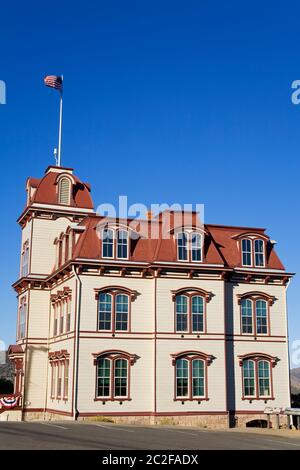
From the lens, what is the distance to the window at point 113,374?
3231 cm

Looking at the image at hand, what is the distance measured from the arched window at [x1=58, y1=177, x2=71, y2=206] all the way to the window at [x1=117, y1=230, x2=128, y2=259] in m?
6.84

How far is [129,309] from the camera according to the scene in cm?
3372

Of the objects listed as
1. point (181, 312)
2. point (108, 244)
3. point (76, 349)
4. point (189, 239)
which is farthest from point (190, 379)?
point (108, 244)

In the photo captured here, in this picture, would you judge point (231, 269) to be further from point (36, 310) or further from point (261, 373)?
point (36, 310)

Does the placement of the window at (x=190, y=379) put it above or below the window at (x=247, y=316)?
below

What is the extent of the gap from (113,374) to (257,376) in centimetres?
866

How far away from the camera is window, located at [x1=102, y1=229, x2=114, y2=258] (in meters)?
34.1

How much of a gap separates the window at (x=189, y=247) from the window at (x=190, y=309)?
1890mm

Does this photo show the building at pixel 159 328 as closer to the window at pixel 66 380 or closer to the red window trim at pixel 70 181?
the window at pixel 66 380

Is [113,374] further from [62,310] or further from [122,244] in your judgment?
[122,244]

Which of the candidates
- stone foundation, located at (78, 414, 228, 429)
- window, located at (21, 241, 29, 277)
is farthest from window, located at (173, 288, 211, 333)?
window, located at (21, 241, 29, 277)

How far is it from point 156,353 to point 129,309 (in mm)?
2844

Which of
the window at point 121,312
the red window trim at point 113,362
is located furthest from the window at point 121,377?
the window at point 121,312

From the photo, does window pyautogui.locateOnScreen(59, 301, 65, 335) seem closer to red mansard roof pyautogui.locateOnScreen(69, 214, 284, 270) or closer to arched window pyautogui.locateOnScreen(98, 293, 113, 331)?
arched window pyautogui.locateOnScreen(98, 293, 113, 331)
